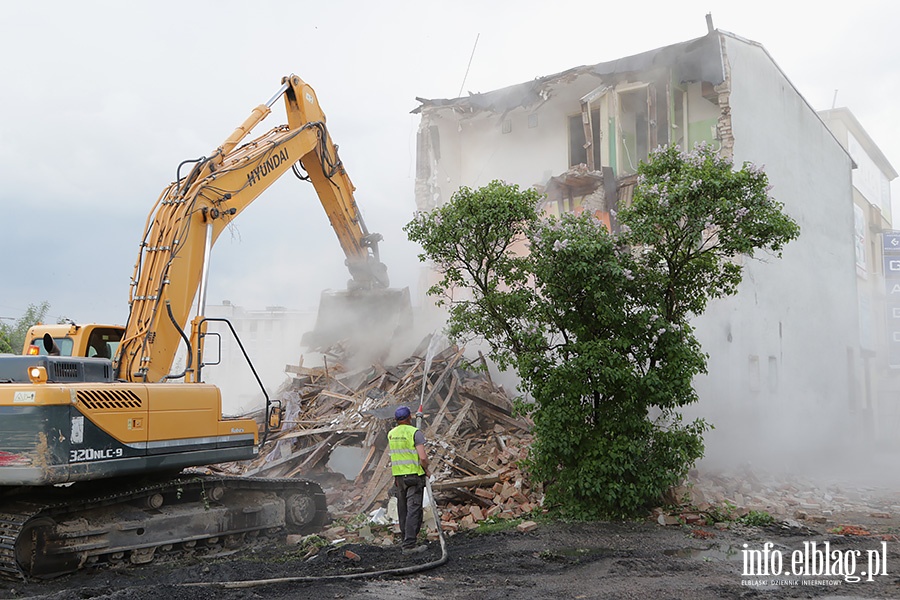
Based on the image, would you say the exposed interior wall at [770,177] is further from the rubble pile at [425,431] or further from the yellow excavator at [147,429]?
the yellow excavator at [147,429]

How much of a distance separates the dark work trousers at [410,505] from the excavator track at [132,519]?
2.02 metres

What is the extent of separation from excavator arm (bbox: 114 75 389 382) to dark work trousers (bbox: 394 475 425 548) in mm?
2663

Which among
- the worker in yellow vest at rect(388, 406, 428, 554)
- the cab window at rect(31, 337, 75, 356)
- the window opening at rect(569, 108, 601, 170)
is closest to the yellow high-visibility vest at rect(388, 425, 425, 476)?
the worker in yellow vest at rect(388, 406, 428, 554)

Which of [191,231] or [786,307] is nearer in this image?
[191,231]

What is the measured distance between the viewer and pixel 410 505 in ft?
27.8

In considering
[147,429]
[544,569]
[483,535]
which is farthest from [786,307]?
[147,429]

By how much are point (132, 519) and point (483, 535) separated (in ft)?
12.7

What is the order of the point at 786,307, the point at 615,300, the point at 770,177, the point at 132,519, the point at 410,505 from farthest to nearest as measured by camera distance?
the point at 786,307 < the point at 770,177 < the point at 615,300 < the point at 410,505 < the point at 132,519

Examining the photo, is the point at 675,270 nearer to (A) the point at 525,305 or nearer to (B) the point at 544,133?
(A) the point at 525,305

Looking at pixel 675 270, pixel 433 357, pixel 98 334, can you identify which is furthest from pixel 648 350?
pixel 98 334

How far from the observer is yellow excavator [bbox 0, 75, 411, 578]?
7.06 meters

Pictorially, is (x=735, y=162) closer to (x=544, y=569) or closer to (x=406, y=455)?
(x=406, y=455)

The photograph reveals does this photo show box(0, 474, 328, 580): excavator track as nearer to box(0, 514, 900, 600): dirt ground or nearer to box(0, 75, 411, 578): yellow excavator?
box(0, 75, 411, 578): yellow excavator

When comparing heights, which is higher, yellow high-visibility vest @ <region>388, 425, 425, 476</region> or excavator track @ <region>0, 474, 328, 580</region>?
yellow high-visibility vest @ <region>388, 425, 425, 476</region>
